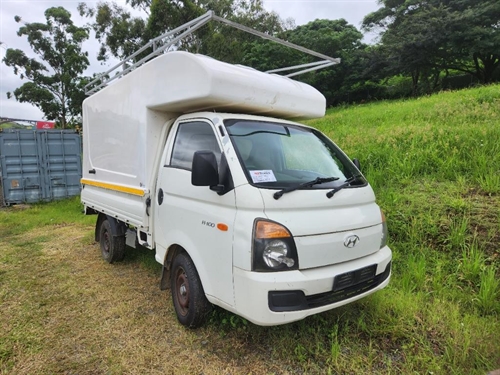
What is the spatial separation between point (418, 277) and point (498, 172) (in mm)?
2549

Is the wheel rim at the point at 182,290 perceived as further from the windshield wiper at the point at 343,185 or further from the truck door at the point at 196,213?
the windshield wiper at the point at 343,185

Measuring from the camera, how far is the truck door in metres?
2.49

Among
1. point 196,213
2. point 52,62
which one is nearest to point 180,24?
point 52,62

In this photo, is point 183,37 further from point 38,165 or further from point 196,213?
point 38,165

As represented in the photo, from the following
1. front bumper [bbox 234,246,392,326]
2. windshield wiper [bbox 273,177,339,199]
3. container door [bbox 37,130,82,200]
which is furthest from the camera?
container door [bbox 37,130,82,200]

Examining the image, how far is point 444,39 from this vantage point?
2122 centimetres

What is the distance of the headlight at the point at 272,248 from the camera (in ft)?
7.45

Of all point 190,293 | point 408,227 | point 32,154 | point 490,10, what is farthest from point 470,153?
point 490,10

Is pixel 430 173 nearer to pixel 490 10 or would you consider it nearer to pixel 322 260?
pixel 322 260

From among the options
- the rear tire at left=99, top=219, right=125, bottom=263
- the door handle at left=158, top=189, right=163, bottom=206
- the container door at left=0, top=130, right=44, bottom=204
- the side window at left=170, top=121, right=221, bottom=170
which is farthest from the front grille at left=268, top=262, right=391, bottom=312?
the container door at left=0, top=130, right=44, bottom=204

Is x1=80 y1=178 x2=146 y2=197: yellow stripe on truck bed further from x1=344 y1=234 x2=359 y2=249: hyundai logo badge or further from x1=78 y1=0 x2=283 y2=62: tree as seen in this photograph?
x1=78 y1=0 x2=283 y2=62: tree

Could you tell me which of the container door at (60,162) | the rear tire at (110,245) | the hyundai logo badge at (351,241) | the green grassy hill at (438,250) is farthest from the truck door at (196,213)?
the container door at (60,162)

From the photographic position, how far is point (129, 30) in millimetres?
22391

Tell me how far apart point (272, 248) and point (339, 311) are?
142 centimetres
